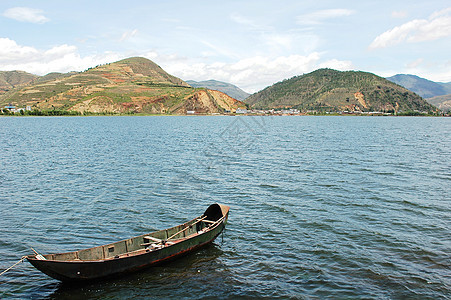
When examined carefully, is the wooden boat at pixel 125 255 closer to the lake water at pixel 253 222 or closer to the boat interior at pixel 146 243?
the boat interior at pixel 146 243

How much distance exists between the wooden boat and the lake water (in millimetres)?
591

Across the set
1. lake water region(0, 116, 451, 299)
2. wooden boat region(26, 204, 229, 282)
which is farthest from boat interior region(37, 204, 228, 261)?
lake water region(0, 116, 451, 299)

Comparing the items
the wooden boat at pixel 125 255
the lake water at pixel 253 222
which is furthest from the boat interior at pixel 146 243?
the lake water at pixel 253 222

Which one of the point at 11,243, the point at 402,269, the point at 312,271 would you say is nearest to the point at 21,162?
the point at 11,243

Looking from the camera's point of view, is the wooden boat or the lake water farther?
the lake water

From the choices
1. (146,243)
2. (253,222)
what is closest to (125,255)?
(146,243)

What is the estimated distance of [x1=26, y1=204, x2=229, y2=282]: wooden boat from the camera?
47.3ft

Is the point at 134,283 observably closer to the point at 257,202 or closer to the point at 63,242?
the point at 63,242

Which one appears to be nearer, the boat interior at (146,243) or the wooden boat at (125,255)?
the wooden boat at (125,255)

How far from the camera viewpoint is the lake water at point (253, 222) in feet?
50.6

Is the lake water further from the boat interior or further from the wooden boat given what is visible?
the boat interior

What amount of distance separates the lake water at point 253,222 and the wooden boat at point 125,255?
59 centimetres

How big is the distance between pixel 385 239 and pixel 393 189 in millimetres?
12167

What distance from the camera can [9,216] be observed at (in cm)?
2362
